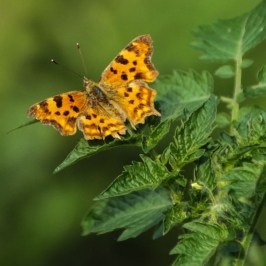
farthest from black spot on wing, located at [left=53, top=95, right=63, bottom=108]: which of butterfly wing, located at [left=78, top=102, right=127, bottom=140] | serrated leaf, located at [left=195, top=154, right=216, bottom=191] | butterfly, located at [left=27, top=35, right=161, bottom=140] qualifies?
serrated leaf, located at [left=195, top=154, right=216, bottom=191]

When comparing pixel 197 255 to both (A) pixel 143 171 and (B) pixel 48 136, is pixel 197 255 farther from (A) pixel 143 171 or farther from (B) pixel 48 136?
(B) pixel 48 136

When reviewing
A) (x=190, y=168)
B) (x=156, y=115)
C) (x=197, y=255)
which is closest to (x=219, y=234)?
(x=197, y=255)

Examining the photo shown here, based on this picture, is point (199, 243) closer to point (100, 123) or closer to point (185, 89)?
point (100, 123)

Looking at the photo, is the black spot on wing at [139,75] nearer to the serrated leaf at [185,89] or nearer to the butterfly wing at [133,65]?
the butterfly wing at [133,65]

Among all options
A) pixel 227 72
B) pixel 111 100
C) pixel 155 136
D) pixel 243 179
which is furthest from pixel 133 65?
pixel 243 179

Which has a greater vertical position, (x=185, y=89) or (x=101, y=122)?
(x=101, y=122)

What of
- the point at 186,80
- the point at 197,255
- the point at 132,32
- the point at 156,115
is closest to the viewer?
the point at 197,255
